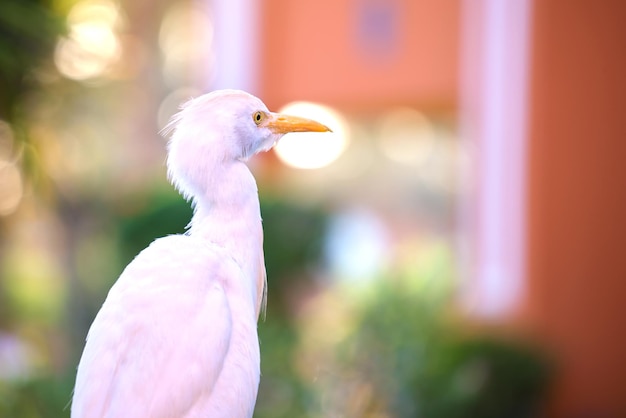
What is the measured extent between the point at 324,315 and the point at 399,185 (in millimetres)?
2701

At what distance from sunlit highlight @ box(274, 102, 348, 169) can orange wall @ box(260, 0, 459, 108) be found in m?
0.14

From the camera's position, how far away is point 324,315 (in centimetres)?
696

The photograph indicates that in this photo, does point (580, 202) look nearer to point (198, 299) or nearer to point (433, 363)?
point (433, 363)

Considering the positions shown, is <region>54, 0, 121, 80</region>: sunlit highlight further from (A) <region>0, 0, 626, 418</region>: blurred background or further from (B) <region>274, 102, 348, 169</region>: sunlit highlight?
(B) <region>274, 102, 348, 169</region>: sunlit highlight

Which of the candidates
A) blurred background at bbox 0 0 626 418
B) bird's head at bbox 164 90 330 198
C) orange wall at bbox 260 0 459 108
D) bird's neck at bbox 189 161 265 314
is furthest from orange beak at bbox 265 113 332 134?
orange wall at bbox 260 0 459 108

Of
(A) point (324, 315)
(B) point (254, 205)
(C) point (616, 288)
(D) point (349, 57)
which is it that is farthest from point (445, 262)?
(B) point (254, 205)

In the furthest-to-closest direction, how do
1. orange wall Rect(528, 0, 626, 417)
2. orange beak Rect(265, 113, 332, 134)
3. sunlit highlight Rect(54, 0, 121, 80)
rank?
1. orange wall Rect(528, 0, 626, 417)
2. sunlit highlight Rect(54, 0, 121, 80)
3. orange beak Rect(265, 113, 332, 134)

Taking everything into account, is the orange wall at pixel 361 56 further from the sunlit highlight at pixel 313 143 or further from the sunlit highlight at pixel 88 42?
the sunlit highlight at pixel 88 42

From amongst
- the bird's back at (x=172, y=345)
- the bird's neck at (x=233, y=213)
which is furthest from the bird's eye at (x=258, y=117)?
the bird's back at (x=172, y=345)

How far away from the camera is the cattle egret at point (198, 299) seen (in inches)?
83.8

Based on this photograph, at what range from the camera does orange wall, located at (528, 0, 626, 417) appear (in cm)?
781

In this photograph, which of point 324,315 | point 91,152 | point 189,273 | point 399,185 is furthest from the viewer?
point 399,185

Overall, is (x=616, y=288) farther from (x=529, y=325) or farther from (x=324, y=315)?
(x=324, y=315)

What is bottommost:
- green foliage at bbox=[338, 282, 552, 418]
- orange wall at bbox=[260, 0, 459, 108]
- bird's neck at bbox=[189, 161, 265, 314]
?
green foliage at bbox=[338, 282, 552, 418]
